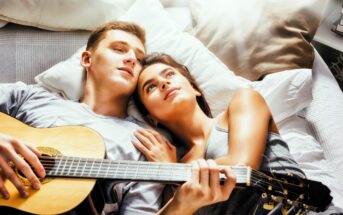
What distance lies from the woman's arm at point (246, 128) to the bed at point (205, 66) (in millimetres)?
229

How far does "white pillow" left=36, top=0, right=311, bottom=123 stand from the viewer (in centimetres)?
148

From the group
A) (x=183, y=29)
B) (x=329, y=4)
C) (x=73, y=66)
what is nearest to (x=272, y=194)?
(x=73, y=66)

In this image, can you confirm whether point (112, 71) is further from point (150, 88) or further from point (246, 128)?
point (246, 128)

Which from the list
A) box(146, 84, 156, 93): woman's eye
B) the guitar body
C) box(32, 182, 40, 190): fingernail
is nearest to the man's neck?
box(146, 84, 156, 93): woman's eye

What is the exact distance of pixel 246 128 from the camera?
1154 millimetres

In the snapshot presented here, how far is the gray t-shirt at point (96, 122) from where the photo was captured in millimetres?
1147

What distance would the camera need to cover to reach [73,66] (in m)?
1.53

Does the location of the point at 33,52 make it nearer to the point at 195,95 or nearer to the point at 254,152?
the point at 195,95

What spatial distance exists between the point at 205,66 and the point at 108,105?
0.42 metres

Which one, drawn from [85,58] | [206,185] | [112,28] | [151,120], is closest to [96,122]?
[151,120]

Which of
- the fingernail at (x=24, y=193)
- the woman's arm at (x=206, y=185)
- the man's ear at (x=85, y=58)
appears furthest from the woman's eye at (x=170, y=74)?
the fingernail at (x=24, y=193)

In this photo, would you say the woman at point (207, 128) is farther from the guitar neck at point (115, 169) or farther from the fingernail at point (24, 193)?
the fingernail at point (24, 193)

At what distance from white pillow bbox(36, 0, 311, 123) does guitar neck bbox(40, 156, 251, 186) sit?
1.52 feet

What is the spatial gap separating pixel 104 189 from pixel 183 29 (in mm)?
944
